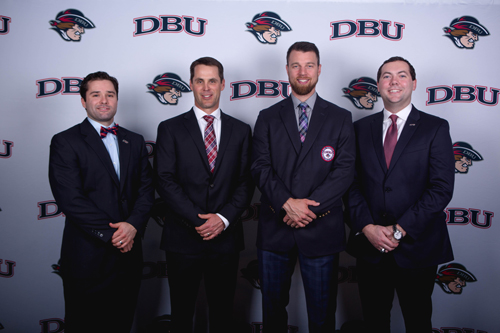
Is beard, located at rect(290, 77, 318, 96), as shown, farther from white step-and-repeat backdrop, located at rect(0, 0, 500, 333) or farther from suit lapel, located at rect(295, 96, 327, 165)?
white step-and-repeat backdrop, located at rect(0, 0, 500, 333)

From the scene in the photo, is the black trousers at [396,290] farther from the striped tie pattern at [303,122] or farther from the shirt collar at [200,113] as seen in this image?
the shirt collar at [200,113]

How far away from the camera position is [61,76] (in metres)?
2.42

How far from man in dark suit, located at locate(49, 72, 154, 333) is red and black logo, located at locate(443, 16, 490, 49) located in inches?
104

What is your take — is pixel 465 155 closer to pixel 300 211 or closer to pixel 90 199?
pixel 300 211

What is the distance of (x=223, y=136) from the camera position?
187 centimetres

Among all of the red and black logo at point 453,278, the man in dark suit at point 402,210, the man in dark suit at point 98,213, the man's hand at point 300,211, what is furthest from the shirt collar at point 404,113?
the man in dark suit at point 98,213

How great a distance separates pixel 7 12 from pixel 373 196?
3072mm

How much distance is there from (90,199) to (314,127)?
135cm

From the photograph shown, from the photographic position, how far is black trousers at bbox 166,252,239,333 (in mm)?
1810

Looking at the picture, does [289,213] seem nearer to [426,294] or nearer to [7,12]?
[426,294]

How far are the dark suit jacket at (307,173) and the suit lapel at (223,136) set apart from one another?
0.65 feet

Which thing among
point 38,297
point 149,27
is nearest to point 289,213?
point 149,27

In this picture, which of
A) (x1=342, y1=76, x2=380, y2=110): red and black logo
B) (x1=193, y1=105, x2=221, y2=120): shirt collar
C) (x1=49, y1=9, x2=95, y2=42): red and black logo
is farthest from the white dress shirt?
(x1=49, y1=9, x2=95, y2=42): red and black logo

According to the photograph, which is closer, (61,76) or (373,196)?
(373,196)
